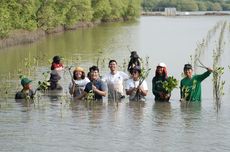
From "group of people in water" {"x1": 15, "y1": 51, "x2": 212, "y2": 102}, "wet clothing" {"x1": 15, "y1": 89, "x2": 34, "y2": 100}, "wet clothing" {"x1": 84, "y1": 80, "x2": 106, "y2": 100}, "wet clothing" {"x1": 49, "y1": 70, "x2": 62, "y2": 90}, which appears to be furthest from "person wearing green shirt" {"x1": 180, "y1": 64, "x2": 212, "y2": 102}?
"wet clothing" {"x1": 49, "y1": 70, "x2": 62, "y2": 90}

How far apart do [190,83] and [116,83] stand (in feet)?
6.25

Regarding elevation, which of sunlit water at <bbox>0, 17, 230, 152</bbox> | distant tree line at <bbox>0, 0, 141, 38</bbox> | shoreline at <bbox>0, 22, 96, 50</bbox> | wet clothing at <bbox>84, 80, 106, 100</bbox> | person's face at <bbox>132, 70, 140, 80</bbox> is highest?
distant tree line at <bbox>0, 0, 141, 38</bbox>

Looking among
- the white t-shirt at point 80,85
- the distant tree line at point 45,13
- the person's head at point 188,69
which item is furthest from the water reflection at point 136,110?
the distant tree line at point 45,13

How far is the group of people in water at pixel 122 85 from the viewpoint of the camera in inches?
557

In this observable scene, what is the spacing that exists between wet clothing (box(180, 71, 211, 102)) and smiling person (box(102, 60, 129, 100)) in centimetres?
148

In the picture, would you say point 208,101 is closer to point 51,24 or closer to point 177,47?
point 177,47

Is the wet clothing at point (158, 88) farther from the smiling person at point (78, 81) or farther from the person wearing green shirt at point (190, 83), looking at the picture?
the smiling person at point (78, 81)

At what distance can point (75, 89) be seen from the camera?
1516 centimetres

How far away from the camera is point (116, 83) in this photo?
48.8ft

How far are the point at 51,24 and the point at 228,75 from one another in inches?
1324

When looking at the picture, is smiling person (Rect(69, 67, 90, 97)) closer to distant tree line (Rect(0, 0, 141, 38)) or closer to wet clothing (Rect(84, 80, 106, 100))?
wet clothing (Rect(84, 80, 106, 100))

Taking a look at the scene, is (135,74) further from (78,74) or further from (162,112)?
(78,74)

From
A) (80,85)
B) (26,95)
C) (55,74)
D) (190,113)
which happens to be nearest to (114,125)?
(190,113)

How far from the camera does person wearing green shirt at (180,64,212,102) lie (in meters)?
13.9
